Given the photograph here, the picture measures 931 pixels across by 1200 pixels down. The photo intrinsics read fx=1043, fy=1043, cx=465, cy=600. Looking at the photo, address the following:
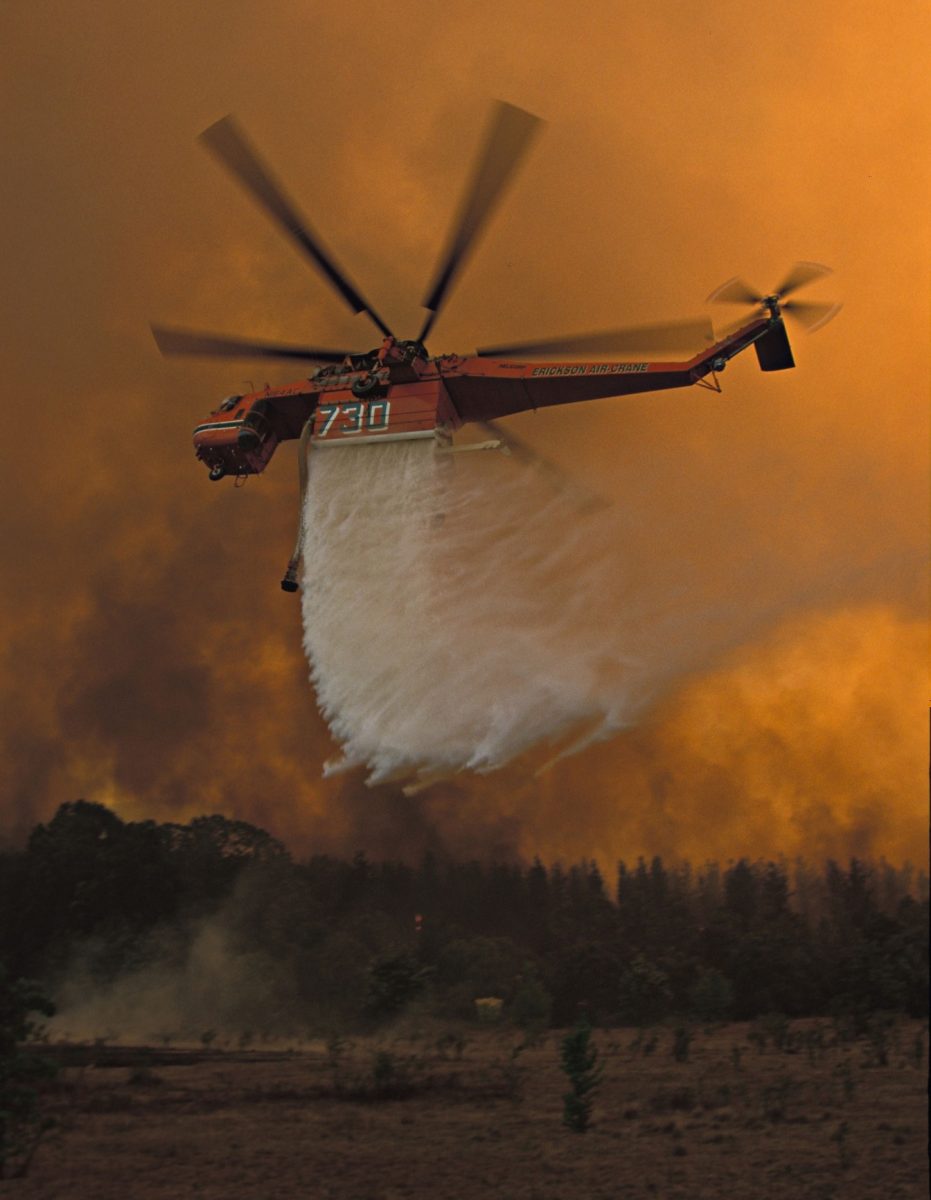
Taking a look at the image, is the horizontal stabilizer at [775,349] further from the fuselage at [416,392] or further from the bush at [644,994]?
the bush at [644,994]

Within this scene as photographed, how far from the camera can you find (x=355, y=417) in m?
25.5

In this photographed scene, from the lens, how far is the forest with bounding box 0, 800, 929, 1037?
2905cm

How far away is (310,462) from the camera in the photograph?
25859 millimetres

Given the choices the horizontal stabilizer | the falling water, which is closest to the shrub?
the falling water

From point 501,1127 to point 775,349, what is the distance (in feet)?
61.0

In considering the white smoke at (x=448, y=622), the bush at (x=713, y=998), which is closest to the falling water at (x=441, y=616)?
the white smoke at (x=448, y=622)

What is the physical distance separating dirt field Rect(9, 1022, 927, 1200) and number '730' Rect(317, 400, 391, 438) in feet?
51.9

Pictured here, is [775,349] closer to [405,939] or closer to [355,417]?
[355,417]

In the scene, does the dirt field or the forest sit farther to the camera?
the forest

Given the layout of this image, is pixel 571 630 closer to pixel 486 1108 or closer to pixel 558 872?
pixel 486 1108

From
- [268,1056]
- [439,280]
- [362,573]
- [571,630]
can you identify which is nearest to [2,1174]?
[268,1056]

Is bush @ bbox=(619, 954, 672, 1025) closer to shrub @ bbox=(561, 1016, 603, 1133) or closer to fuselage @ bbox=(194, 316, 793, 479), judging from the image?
shrub @ bbox=(561, 1016, 603, 1133)

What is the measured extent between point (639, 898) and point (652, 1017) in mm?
3541

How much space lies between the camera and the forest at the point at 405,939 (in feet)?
95.3
